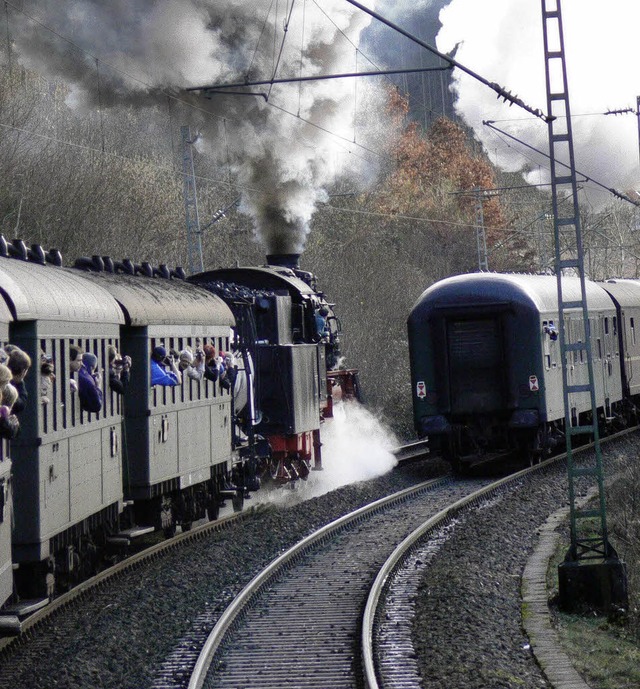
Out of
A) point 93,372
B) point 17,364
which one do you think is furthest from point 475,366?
point 17,364

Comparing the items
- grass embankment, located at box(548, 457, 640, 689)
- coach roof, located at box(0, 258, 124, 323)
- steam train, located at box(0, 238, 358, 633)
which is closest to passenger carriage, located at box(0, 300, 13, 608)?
steam train, located at box(0, 238, 358, 633)

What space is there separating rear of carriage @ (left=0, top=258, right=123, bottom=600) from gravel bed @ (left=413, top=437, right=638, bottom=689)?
9.63ft

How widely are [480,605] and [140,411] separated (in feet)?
13.3

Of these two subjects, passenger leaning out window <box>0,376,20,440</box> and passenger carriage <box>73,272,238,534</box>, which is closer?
passenger leaning out window <box>0,376,20,440</box>

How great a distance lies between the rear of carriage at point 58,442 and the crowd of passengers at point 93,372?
89mm

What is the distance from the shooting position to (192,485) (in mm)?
15367

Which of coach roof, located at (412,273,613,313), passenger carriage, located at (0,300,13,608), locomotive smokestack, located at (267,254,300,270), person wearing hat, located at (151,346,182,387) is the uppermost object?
locomotive smokestack, located at (267,254,300,270)

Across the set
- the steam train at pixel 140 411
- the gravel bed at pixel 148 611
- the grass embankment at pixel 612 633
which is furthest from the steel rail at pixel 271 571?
the grass embankment at pixel 612 633

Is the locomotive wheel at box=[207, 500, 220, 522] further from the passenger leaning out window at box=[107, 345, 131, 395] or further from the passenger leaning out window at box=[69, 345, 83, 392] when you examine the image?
the passenger leaning out window at box=[69, 345, 83, 392]

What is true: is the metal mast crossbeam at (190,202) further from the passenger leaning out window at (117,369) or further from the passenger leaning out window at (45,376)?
the passenger leaning out window at (45,376)

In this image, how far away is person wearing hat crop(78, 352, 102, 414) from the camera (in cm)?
1063

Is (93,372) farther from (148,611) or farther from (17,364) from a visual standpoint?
(17,364)

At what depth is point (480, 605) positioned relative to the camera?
→ 11078mm

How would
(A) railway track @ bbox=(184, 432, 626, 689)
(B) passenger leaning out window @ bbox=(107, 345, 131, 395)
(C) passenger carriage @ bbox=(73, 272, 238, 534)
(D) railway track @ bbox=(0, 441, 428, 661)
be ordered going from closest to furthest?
(A) railway track @ bbox=(184, 432, 626, 689) < (D) railway track @ bbox=(0, 441, 428, 661) < (B) passenger leaning out window @ bbox=(107, 345, 131, 395) < (C) passenger carriage @ bbox=(73, 272, 238, 534)
